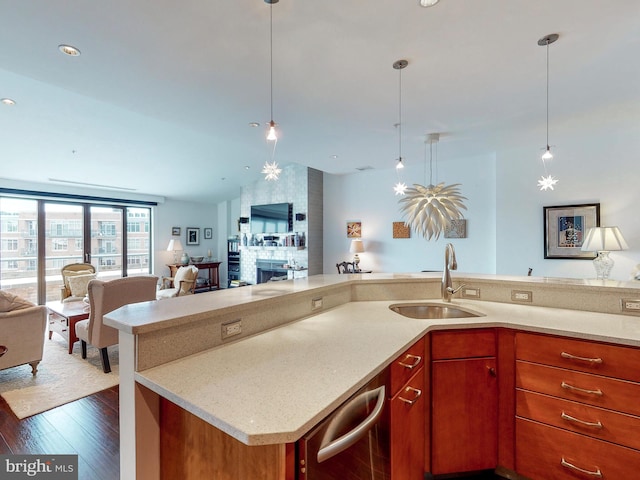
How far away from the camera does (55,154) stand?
4.98 metres

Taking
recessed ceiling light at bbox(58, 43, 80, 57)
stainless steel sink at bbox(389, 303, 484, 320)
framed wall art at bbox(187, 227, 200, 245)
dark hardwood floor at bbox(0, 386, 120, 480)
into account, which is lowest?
dark hardwood floor at bbox(0, 386, 120, 480)

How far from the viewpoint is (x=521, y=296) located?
213 centimetres

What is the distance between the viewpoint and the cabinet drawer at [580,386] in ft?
4.52

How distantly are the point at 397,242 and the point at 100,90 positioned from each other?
207 inches

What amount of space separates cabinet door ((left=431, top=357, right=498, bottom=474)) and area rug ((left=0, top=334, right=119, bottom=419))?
3.01 meters

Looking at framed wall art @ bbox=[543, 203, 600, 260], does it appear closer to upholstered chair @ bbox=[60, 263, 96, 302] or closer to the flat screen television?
the flat screen television

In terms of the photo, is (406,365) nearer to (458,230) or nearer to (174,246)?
(458,230)

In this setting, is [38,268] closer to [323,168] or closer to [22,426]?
[22,426]

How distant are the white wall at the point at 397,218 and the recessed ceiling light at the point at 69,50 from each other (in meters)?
5.22

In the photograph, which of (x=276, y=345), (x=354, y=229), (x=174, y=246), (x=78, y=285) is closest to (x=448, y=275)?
(x=276, y=345)

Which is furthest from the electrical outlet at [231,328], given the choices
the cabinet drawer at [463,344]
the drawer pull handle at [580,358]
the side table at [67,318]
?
the side table at [67,318]

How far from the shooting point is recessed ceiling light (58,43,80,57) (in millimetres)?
2119

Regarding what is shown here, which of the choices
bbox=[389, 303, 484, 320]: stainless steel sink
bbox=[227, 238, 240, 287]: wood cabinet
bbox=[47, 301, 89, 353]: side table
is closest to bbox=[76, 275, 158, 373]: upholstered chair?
bbox=[47, 301, 89, 353]: side table

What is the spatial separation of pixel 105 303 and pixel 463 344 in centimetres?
330
